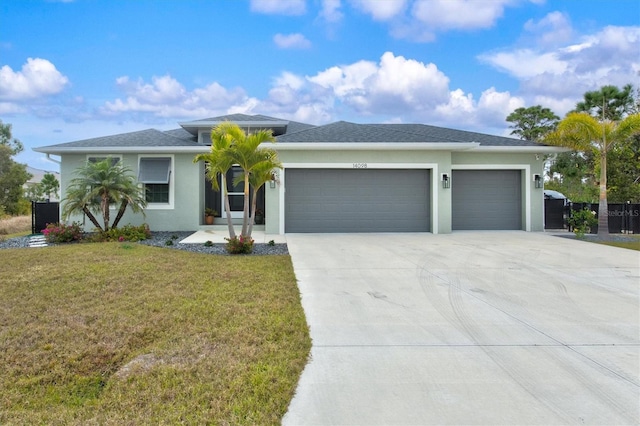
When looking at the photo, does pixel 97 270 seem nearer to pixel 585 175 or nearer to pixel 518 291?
pixel 518 291

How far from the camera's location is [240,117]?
1883 centimetres

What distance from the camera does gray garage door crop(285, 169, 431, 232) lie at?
13.9 meters

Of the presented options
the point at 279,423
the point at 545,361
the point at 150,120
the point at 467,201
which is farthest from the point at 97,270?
the point at 150,120

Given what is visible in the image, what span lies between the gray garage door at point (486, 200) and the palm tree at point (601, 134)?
2.24 metres

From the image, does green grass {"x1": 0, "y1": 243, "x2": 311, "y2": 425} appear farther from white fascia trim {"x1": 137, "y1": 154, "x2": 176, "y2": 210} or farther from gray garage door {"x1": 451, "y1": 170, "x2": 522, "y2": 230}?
gray garage door {"x1": 451, "y1": 170, "x2": 522, "y2": 230}

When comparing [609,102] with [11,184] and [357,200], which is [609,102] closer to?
[357,200]

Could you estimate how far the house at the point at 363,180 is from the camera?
13.6 m

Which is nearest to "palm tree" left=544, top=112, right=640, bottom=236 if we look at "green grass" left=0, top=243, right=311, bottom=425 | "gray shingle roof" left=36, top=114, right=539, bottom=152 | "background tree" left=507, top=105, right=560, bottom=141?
"gray shingle roof" left=36, top=114, right=539, bottom=152

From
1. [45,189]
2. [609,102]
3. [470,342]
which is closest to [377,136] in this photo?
[470,342]

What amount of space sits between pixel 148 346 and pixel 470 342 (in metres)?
3.27

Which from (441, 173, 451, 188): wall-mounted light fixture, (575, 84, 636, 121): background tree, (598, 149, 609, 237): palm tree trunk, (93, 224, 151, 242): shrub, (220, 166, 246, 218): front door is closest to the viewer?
(93, 224, 151, 242): shrub

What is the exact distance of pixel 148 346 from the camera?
3943 millimetres

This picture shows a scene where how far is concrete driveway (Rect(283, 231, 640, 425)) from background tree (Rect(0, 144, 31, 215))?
26.6 m

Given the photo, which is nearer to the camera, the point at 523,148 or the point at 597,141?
the point at 597,141
